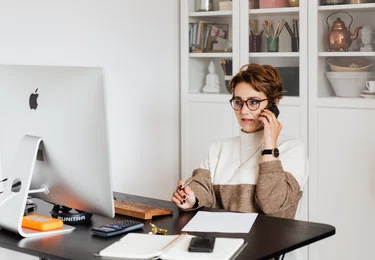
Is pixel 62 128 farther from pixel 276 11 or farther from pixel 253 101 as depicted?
pixel 276 11

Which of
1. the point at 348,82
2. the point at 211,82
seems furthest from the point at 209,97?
the point at 348,82

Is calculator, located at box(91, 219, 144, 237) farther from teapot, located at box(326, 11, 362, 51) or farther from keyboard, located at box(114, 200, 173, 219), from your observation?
teapot, located at box(326, 11, 362, 51)

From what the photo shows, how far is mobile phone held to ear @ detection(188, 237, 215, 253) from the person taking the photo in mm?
1995

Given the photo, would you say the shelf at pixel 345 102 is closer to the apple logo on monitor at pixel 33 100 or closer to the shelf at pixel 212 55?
the shelf at pixel 212 55

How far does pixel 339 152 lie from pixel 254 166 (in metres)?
1.31

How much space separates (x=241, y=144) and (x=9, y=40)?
4.40ft

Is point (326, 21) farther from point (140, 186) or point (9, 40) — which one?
point (9, 40)

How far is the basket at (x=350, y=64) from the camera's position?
12.9ft

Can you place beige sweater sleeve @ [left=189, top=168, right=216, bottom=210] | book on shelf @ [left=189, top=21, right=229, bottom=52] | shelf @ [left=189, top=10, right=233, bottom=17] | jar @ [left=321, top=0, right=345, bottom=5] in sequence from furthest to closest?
book on shelf @ [left=189, top=21, right=229, bottom=52] → shelf @ [left=189, top=10, right=233, bottom=17] → jar @ [left=321, top=0, right=345, bottom=5] → beige sweater sleeve @ [left=189, top=168, right=216, bottom=210]

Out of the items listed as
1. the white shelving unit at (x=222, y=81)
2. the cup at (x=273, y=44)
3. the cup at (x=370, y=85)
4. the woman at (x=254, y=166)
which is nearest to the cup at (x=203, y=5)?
the white shelving unit at (x=222, y=81)

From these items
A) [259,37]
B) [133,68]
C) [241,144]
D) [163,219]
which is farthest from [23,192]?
[259,37]

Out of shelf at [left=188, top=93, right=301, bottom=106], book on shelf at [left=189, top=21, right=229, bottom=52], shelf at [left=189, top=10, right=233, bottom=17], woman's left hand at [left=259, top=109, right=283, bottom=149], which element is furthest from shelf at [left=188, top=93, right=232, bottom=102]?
woman's left hand at [left=259, top=109, right=283, bottom=149]

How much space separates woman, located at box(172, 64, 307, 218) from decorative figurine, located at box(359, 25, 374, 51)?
126 centimetres

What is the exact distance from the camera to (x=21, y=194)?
92.4 inches
